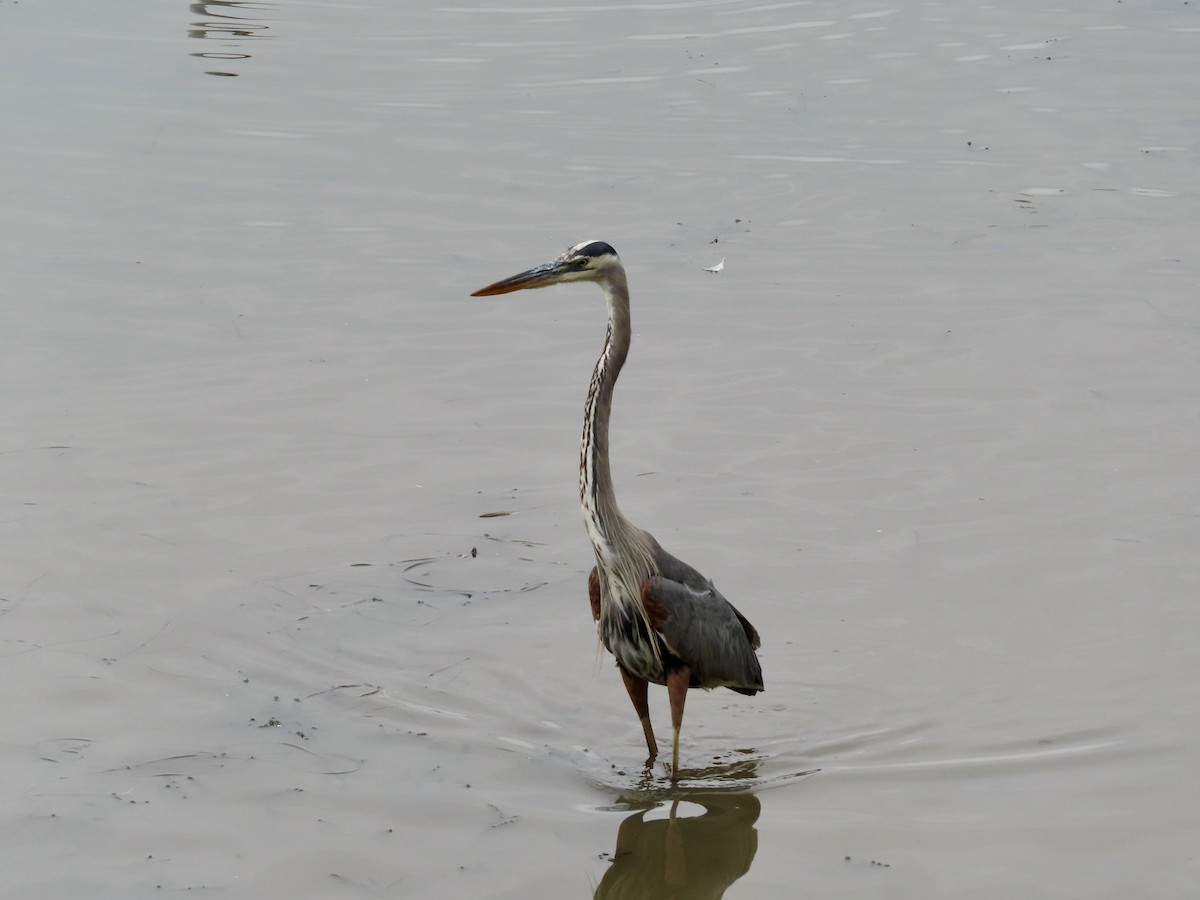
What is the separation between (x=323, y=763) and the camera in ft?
17.7

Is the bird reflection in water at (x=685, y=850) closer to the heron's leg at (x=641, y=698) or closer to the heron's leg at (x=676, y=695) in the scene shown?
the heron's leg at (x=676, y=695)

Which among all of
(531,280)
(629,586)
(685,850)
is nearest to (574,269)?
(531,280)

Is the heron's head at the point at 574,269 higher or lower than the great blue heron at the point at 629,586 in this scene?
higher

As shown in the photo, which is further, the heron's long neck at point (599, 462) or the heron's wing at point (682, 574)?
the heron's wing at point (682, 574)

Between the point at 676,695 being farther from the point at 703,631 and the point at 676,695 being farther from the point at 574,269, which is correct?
the point at 574,269

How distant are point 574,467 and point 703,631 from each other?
2.57 m

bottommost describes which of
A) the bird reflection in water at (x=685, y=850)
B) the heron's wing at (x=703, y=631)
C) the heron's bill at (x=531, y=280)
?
the bird reflection in water at (x=685, y=850)

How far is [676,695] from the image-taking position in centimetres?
548

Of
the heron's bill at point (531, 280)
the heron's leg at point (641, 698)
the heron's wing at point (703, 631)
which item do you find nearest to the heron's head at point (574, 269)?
the heron's bill at point (531, 280)

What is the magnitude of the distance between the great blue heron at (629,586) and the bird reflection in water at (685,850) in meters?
0.22

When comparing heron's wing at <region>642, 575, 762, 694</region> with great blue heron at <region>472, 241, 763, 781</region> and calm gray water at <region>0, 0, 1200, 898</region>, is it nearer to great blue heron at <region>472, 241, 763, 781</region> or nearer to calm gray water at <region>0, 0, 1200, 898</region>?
great blue heron at <region>472, 241, 763, 781</region>

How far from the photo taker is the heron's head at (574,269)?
5516mm

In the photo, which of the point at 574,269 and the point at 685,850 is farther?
the point at 574,269

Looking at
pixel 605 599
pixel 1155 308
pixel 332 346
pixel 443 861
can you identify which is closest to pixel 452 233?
pixel 332 346
